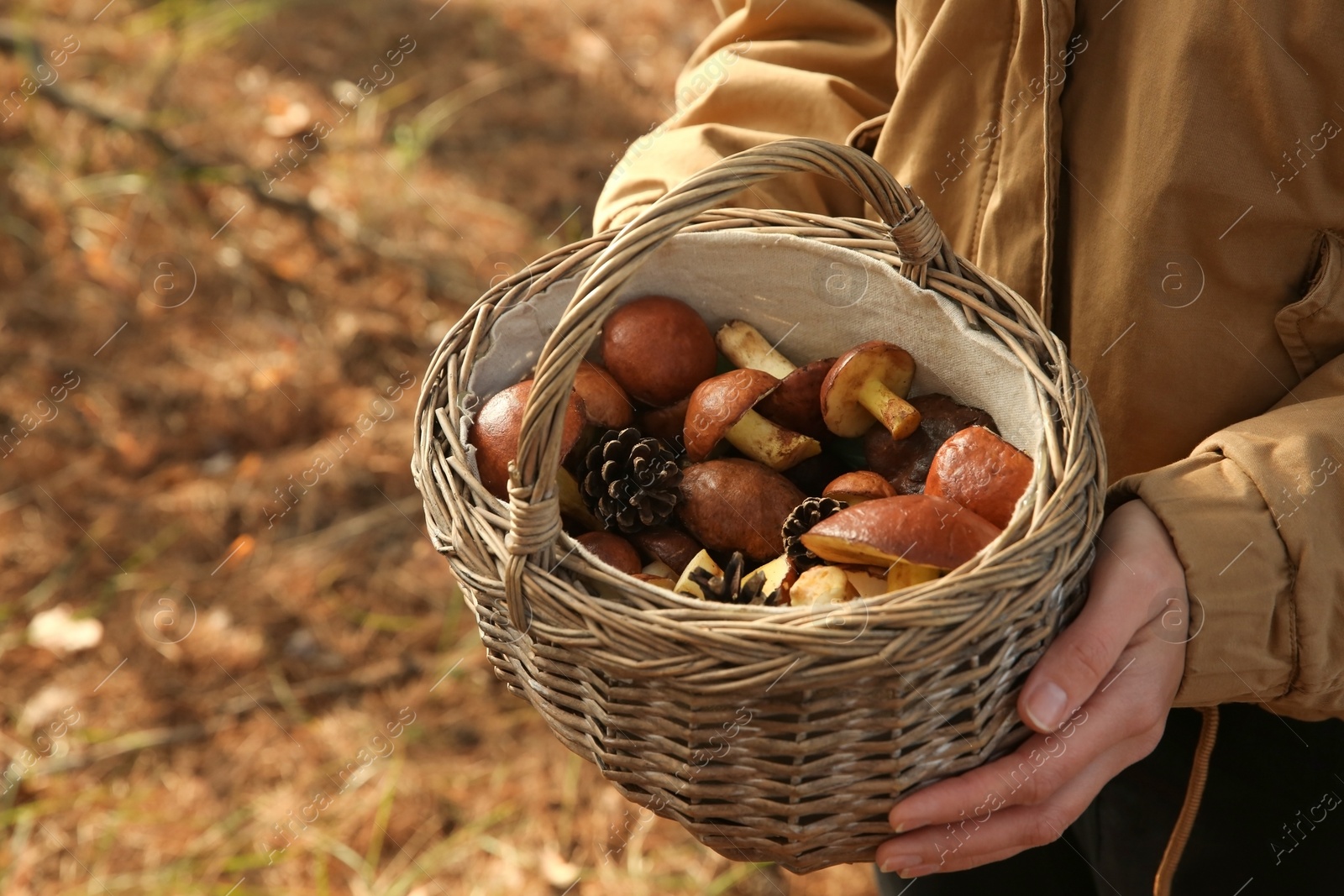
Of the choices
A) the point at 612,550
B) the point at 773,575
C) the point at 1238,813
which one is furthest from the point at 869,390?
the point at 1238,813

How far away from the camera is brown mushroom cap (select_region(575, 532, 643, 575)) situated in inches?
47.8

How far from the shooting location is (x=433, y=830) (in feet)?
7.22

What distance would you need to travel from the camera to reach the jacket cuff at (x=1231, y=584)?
3.52ft

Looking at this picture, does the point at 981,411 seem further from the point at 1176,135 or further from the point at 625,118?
the point at 625,118

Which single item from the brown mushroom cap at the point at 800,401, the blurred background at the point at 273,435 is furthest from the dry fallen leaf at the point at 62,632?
the brown mushroom cap at the point at 800,401

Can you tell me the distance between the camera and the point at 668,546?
1.28 m

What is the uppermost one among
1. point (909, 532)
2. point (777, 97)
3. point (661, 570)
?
point (777, 97)

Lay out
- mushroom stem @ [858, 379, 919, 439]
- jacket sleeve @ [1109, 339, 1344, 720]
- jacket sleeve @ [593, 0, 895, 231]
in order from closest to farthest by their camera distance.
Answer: jacket sleeve @ [1109, 339, 1344, 720], mushroom stem @ [858, 379, 919, 439], jacket sleeve @ [593, 0, 895, 231]

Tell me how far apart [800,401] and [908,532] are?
1.19ft

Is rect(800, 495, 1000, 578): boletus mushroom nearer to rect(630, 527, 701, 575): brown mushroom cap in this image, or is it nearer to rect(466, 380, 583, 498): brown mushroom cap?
rect(630, 527, 701, 575): brown mushroom cap

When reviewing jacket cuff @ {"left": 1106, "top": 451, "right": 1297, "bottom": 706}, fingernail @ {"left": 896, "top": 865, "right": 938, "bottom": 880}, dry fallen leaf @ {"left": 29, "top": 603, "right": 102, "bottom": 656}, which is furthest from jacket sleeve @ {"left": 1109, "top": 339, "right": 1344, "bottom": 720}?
dry fallen leaf @ {"left": 29, "top": 603, "right": 102, "bottom": 656}

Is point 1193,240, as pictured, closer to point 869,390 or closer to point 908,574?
point 869,390

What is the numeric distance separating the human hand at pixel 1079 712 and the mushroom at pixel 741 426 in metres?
0.41

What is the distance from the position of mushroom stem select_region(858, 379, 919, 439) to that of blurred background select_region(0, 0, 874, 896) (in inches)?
49.2
